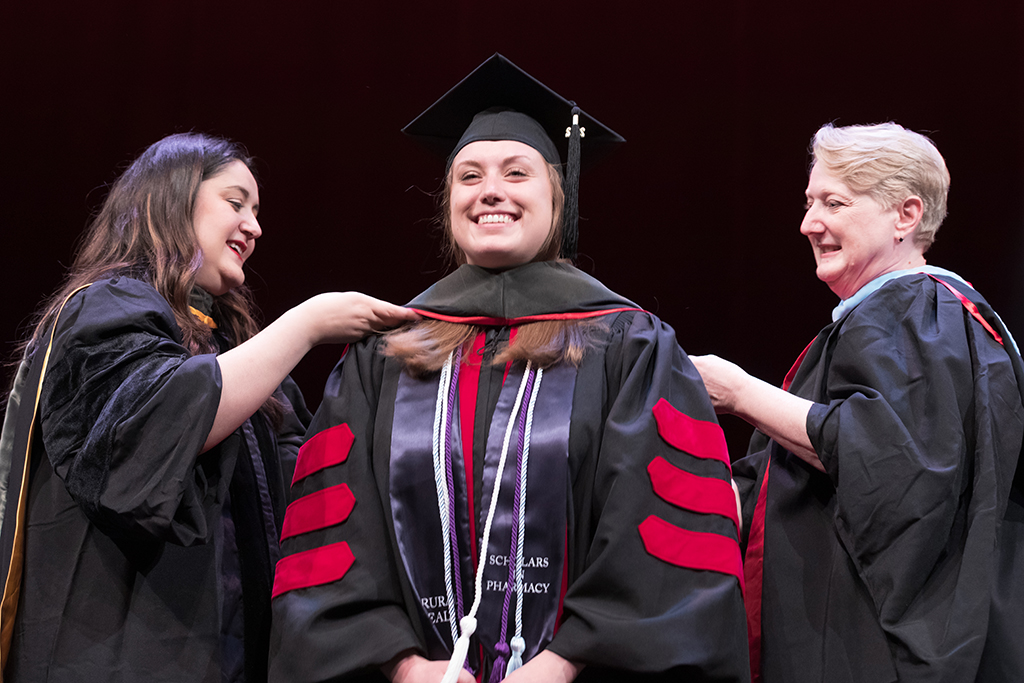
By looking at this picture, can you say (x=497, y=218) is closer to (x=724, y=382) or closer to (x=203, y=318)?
(x=724, y=382)

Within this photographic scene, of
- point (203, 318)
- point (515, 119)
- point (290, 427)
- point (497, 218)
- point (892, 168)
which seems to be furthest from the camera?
point (290, 427)

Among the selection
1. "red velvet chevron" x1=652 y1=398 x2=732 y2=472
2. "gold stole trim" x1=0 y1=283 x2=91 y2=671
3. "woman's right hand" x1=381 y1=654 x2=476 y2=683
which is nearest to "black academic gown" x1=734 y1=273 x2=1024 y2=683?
"red velvet chevron" x1=652 y1=398 x2=732 y2=472

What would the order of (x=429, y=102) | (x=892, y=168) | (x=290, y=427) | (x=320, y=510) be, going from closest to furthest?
(x=320, y=510) → (x=892, y=168) → (x=290, y=427) → (x=429, y=102)

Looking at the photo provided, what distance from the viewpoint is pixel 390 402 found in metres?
1.99

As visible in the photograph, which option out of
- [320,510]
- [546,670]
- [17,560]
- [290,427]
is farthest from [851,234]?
[17,560]

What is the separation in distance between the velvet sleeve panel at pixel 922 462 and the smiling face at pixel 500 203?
769 millimetres

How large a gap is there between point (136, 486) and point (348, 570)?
19.1 inches

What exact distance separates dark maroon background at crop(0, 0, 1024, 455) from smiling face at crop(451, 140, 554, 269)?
164cm

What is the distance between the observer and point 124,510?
1883 mm

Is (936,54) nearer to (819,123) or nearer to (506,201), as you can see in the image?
(819,123)

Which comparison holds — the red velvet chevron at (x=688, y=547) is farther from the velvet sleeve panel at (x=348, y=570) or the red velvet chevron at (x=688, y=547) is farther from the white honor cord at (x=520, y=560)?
the velvet sleeve panel at (x=348, y=570)

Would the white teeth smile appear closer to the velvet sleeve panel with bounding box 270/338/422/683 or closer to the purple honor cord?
the velvet sleeve panel with bounding box 270/338/422/683

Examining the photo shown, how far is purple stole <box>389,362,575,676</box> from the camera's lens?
182cm

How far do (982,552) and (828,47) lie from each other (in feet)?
7.34
